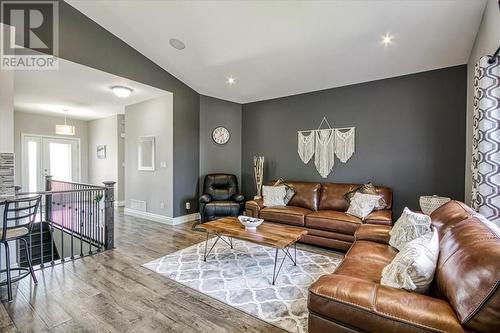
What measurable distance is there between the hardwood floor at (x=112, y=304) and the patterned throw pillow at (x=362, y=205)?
2.35m

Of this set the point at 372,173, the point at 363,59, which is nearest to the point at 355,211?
the point at 372,173

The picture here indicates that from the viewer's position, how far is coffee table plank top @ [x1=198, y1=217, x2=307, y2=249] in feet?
8.72

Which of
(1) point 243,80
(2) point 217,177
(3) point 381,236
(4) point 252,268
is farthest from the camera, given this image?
(2) point 217,177

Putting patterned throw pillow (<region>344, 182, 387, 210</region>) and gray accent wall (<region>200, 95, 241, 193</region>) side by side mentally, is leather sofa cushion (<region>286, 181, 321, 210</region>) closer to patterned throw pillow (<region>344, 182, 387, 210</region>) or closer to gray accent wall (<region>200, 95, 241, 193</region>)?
patterned throw pillow (<region>344, 182, 387, 210</region>)

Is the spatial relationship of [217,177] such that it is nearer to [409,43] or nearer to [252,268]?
[252,268]

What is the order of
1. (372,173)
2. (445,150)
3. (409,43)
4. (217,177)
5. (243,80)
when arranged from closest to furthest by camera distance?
(409,43) → (445,150) → (372,173) → (243,80) → (217,177)

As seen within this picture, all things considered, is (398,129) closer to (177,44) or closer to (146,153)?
(177,44)

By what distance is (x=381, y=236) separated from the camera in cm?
263

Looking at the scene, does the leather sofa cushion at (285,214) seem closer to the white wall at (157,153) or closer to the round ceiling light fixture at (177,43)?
the white wall at (157,153)

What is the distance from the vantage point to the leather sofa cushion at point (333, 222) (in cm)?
347

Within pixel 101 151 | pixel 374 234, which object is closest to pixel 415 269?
pixel 374 234

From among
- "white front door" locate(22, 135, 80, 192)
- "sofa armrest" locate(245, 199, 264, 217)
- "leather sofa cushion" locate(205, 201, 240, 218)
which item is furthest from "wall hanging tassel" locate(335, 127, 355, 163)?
"white front door" locate(22, 135, 80, 192)

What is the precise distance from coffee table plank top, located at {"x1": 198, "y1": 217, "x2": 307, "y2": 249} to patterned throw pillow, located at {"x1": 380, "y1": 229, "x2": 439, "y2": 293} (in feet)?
3.73

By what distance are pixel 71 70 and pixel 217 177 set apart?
3.16m
